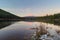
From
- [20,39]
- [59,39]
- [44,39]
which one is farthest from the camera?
[20,39]

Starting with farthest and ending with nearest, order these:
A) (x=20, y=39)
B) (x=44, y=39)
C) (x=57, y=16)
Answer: (x=57, y=16), (x=20, y=39), (x=44, y=39)

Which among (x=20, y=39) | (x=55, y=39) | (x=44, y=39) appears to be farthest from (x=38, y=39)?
(x=20, y=39)

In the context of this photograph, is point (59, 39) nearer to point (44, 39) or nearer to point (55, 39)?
point (55, 39)

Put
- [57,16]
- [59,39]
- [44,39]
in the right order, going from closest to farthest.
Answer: [59,39] < [44,39] < [57,16]

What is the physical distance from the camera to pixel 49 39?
230 inches

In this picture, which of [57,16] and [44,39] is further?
[57,16]

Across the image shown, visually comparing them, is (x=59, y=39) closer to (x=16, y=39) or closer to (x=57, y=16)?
(x=16, y=39)

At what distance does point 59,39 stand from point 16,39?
344cm

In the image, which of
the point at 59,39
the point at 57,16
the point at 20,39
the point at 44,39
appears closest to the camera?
the point at 59,39

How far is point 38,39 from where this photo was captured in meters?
6.31

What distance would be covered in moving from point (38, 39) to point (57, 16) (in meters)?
55.5

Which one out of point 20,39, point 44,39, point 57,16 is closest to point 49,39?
point 44,39

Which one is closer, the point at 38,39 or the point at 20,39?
the point at 38,39

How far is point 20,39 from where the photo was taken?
795 cm
